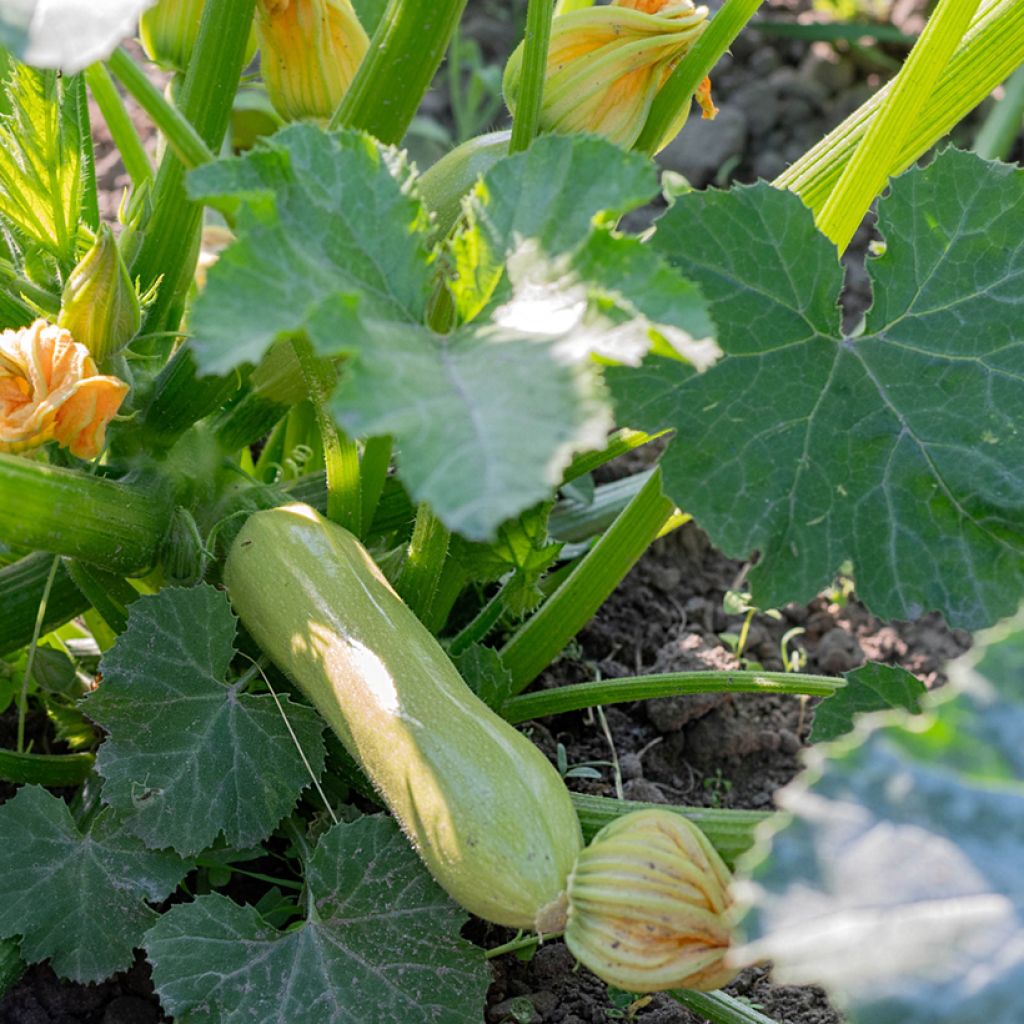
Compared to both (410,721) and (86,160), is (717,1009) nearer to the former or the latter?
(410,721)

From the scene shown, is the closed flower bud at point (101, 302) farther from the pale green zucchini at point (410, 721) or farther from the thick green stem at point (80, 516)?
the pale green zucchini at point (410, 721)

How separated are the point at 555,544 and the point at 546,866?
0.38 m

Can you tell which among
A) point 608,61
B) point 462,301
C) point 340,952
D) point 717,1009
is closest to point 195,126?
point 608,61

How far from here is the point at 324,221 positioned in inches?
46.2

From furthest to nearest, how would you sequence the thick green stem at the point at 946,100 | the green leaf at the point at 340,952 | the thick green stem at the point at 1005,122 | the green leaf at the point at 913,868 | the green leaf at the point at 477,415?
the thick green stem at the point at 1005,122
the thick green stem at the point at 946,100
the green leaf at the point at 340,952
the green leaf at the point at 477,415
the green leaf at the point at 913,868

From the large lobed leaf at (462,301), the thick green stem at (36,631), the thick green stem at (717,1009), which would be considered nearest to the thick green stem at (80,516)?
the thick green stem at (36,631)

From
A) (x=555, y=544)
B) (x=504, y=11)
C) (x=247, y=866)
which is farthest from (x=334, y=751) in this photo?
(x=504, y=11)

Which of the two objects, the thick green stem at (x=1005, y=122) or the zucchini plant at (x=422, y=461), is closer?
the zucchini plant at (x=422, y=461)

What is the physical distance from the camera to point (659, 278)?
1074 mm

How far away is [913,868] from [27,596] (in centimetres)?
114

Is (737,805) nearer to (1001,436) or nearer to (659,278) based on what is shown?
(1001,436)

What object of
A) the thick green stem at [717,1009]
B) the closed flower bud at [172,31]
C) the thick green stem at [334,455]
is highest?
the closed flower bud at [172,31]

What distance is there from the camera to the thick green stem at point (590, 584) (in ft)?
5.03

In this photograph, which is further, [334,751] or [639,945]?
[334,751]
